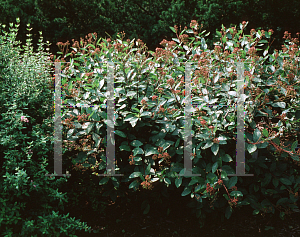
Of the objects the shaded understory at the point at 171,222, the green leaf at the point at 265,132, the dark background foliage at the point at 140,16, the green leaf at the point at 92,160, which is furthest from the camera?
the dark background foliage at the point at 140,16

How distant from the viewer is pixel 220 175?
238 cm

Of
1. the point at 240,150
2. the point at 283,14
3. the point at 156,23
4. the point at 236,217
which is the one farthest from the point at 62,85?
the point at 283,14

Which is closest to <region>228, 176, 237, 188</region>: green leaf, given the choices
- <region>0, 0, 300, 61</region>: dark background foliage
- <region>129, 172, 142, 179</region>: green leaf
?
<region>129, 172, 142, 179</region>: green leaf

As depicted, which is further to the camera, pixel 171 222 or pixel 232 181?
pixel 171 222

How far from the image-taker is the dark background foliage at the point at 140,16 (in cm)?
739

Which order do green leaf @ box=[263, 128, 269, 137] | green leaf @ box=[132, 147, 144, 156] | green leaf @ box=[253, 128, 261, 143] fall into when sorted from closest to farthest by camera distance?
green leaf @ box=[263, 128, 269, 137]
green leaf @ box=[253, 128, 261, 143]
green leaf @ box=[132, 147, 144, 156]

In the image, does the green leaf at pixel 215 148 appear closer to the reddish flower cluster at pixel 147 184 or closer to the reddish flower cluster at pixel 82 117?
the reddish flower cluster at pixel 147 184

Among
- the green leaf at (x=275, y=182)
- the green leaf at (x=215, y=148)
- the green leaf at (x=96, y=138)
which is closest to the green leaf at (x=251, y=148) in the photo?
the green leaf at (x=215, y=148)

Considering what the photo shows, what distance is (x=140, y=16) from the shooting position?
8.00m

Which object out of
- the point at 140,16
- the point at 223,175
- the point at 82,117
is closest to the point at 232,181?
the point at 223,175

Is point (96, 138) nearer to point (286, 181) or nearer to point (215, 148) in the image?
point (215, 148)

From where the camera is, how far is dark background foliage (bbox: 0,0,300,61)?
24.3 feet

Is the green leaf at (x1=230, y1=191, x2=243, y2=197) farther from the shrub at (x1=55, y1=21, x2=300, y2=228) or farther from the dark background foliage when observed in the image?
the dark background foliage

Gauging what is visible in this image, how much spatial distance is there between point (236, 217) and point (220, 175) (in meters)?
0.85
